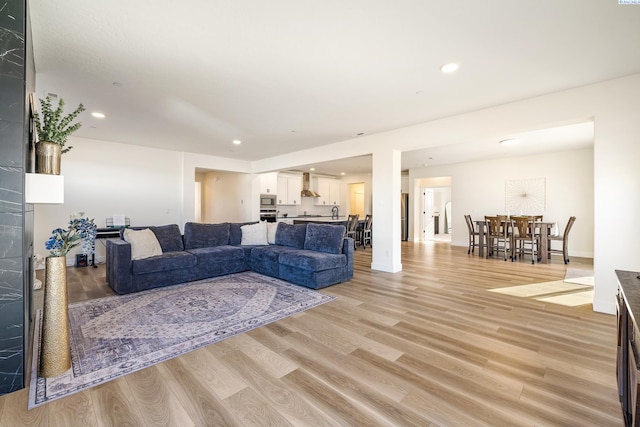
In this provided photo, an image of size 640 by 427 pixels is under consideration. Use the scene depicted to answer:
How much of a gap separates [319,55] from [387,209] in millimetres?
3187

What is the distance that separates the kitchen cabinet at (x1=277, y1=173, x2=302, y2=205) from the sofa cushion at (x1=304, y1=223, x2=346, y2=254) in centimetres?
473

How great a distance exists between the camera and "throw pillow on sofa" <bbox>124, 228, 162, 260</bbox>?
157 inches

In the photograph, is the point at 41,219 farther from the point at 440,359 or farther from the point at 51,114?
the point at 440,359

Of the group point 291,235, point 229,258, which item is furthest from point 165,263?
point 291,235

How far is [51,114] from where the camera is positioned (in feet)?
6.72

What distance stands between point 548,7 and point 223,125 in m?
4.34

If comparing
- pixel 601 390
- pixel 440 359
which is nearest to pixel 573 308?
pixel 601 390

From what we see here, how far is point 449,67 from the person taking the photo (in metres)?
2.78

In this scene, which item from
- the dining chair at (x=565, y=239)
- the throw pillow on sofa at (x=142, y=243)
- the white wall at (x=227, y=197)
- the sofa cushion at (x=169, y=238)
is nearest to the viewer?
the throw pillow on sofa at (x=142, y=243)

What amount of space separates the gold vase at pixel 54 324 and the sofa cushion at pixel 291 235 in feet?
11.1

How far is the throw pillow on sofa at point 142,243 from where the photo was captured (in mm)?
3992

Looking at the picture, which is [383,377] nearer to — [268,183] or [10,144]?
[10,144]

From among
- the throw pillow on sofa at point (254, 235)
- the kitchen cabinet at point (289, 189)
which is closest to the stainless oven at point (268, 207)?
the kitchen cabinet at point (289, 189)

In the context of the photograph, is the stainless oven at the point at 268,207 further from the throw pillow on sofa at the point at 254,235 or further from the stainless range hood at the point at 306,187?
the throw pillow on sofa at the point at 254,235
